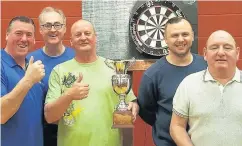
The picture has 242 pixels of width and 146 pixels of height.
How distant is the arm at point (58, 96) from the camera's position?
2.01m

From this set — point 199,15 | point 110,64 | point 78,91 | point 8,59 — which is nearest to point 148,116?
point 110,64

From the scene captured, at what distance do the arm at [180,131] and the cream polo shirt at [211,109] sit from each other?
0.08 feet

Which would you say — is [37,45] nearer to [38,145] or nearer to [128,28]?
[128,28]

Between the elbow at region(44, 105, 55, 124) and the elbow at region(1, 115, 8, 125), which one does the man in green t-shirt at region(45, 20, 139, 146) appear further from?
the elbow at region(1, 115, 8, 125)

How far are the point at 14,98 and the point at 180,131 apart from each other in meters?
0.86

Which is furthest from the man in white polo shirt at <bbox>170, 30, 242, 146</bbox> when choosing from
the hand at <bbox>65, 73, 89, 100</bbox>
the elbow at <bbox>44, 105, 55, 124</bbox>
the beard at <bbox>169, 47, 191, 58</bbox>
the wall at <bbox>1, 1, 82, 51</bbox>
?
→ the wall at <bbox>1, 1, 82, 51</bbox>

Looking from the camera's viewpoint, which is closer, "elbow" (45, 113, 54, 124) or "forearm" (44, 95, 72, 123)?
"forearm" (44, 95, 72, 123)

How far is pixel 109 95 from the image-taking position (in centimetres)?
223

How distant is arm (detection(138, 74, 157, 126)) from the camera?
2.26m

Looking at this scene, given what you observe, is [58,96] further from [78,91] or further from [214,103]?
[214,103]

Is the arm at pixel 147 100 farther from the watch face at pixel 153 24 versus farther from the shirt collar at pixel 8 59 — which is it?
the watch face at pixel 153 24

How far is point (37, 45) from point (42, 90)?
1.43 metres

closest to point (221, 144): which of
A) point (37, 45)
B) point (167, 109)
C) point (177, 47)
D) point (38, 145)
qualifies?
point (167, 109)

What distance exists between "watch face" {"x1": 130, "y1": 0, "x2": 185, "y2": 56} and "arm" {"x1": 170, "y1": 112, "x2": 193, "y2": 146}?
1421mm
